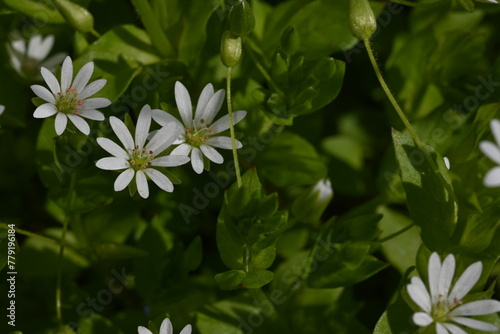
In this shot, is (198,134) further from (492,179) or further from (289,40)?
(492,179)

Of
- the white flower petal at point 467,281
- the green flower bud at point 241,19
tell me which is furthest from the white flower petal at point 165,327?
the green flower bud at point 241,19

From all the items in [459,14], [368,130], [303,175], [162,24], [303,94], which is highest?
[162,24]

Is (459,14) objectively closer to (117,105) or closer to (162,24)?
(162,24)

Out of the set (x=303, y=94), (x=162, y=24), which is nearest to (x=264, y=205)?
(x=303, y=94)

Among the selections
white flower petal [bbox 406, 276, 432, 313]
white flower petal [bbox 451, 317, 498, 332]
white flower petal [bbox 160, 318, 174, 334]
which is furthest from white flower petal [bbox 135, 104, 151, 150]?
white flower petal [bbox 451, 317, 498, 332]

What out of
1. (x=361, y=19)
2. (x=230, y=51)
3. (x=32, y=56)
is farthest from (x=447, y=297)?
(x=32, y=56)

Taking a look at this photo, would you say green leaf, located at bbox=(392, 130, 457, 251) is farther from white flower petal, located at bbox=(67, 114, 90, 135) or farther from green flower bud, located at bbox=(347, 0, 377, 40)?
white flower petal, located at bbox=(67, 114, 90, 135)

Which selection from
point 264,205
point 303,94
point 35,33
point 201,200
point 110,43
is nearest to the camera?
point 264,205

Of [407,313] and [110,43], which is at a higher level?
[110,43]

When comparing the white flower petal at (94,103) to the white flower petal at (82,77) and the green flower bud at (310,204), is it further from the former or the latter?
the green flower bud at (310,204)
